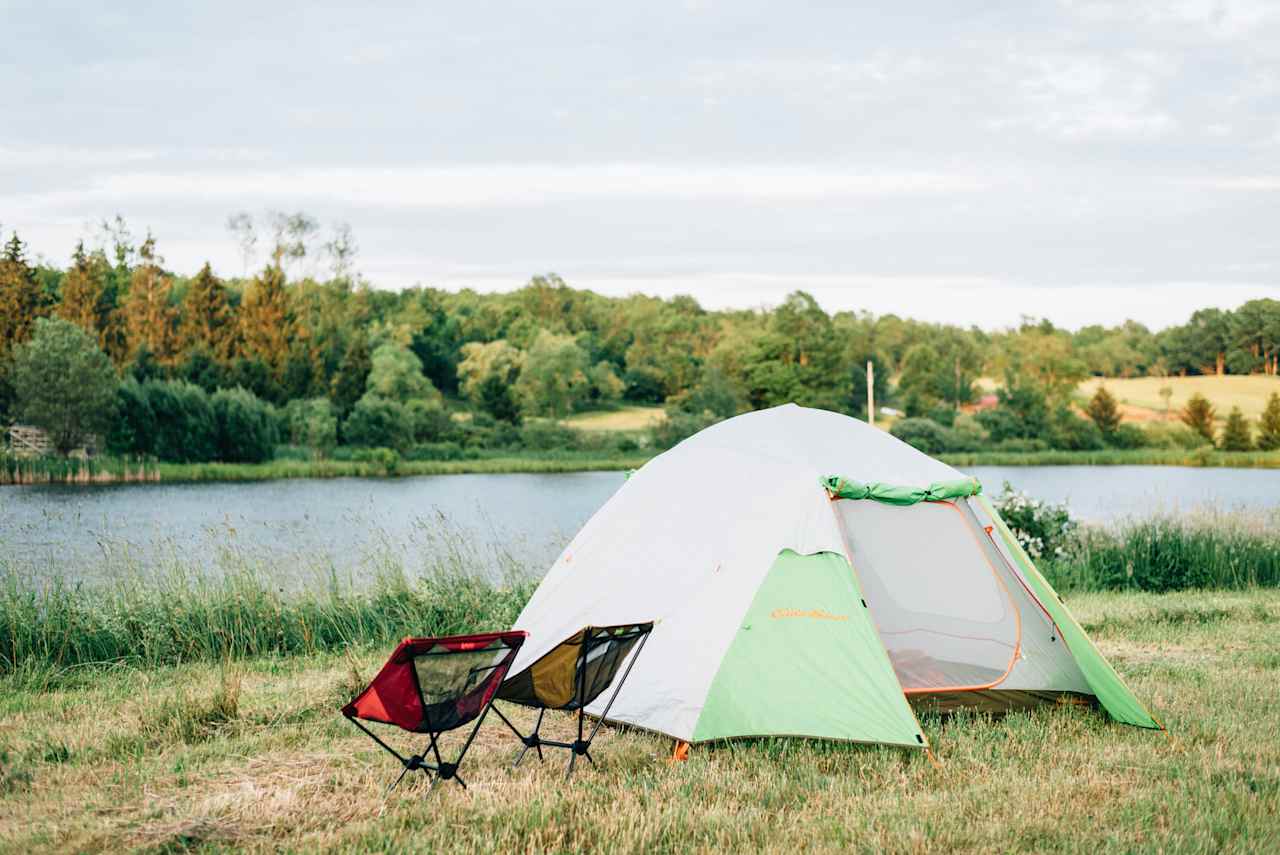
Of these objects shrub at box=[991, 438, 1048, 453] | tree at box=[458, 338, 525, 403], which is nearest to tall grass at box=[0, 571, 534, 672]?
shrub at box=[991, 438, 1048, 453]

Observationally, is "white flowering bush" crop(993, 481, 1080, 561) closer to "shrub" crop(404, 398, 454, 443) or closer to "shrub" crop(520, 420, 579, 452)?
"shrub" crop(404, 398, 454, 443)

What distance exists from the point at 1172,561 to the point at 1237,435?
38.3 m

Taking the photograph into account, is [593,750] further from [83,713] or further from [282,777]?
[83,713]

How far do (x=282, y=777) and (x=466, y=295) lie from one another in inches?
2720

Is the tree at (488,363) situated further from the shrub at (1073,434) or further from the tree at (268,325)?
the shrub at (1073,434)

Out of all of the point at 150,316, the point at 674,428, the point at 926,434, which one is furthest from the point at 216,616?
the point at 926,434

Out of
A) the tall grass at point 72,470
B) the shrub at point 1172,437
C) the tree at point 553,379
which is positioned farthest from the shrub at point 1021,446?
the tall grass at point 72,470

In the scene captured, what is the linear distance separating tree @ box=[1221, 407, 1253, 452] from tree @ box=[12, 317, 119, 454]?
41.3 metres

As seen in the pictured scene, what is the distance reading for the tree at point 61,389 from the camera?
34.8m

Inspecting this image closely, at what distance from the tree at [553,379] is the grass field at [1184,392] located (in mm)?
25326

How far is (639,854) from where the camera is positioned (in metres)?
3.73

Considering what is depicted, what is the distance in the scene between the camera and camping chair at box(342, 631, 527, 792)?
403cm

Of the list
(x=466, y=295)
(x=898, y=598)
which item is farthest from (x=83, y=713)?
(x=466, y=295)

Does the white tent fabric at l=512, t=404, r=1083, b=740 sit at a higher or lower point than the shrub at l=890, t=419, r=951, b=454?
higher
